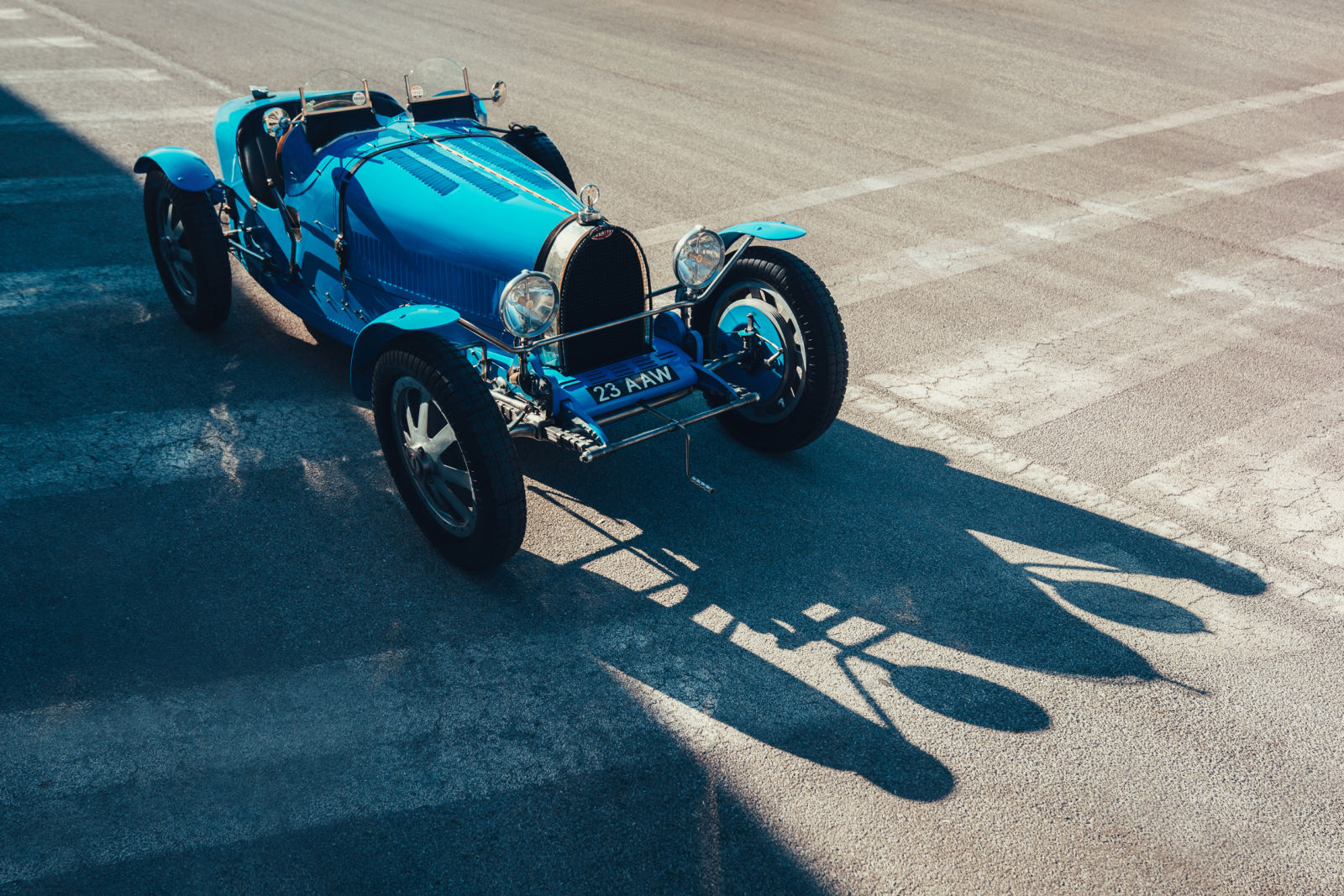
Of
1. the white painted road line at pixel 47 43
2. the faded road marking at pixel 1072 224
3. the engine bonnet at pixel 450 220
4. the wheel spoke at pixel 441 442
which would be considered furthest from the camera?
the white painted road line at pixel 47 43

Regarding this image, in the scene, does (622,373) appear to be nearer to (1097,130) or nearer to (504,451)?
(504,451)

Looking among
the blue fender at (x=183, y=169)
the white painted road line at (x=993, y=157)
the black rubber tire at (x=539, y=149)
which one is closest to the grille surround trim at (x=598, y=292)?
the black rubber tire at (x=539, y=149)

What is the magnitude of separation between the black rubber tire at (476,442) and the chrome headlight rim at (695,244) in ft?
4.44

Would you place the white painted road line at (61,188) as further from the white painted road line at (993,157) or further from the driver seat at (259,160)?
the white painted road line at (993,157)

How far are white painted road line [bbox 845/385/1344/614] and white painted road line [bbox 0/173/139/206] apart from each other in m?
7.06

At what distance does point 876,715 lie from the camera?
4.28 metres

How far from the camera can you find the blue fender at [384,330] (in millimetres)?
4836

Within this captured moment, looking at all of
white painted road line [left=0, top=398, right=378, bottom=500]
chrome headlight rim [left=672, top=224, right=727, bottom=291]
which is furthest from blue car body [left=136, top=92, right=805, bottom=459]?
white painted road line [left=0, top=398, right=378, bottom=500]

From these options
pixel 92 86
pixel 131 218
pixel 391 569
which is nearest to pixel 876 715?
pixel 391 569

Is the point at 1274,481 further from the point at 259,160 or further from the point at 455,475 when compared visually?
the point at 259,160

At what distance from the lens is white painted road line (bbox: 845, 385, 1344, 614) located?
16.9ft

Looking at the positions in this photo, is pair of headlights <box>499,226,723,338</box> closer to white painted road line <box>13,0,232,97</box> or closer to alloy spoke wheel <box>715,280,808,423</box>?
alloy spoke wheel <box>715,280,808,423</box>

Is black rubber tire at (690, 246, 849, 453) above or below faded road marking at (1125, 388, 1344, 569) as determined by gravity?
above

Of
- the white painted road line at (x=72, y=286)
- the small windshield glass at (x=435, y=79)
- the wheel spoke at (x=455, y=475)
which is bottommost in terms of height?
the white painted road line at (x=72, y=286)
